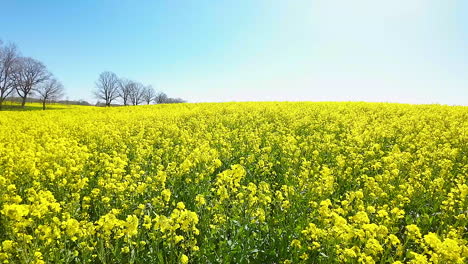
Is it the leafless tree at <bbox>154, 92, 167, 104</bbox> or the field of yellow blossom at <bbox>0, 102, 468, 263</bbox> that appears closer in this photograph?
the field of yellow blossom at <bbox>0, 102, 468, 263</bbox>

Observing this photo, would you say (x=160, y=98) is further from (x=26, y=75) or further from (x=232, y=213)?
(x=232, y=213)

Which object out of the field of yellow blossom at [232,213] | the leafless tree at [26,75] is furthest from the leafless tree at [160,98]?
the field of yellow blossom at [232,213]

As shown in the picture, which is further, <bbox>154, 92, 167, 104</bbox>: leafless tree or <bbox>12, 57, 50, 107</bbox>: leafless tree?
<bbox>154, 92, 167, 104</bbox>: leafless tree

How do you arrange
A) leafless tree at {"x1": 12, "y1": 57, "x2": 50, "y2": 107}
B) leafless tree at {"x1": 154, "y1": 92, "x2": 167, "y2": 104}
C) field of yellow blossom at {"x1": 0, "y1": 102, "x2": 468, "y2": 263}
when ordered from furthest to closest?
leafless tree at {"x1": 154, "y1": 92, "x2": 167, "y2": 104} → leafless tree at {"x1": 12, "y1": 57, "x2": 50, "y2": 107} → field of yellow blossom at {"x1": 0, "y1": 102, "x2": 468, "y2": 263}

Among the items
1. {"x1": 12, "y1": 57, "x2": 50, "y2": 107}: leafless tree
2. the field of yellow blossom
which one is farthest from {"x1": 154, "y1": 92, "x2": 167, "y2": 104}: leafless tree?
the field of yellow blossom

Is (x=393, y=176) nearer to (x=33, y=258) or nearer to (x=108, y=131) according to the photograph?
(x=33, y=258)

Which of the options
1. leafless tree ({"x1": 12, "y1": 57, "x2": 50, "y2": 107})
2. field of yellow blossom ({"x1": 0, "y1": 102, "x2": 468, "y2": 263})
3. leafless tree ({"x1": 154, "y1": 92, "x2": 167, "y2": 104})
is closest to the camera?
field of yellow blossom ({"x1": 0, "y1": 102, "x2": 468, "y2": 263})

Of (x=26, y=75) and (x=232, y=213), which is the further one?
(x=26, y=75)

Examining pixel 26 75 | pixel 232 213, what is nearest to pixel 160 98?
pixel 26 75

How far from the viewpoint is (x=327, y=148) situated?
9.07 meters

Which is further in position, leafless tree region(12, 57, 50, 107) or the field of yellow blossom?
leafless tree region(12, 57, 50, 107)

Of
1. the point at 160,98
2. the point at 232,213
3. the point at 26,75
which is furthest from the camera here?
the point at 160,98

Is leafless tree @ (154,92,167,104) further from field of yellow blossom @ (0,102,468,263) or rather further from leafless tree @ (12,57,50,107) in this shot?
field of yellow blossom @ (0,102,468,263)

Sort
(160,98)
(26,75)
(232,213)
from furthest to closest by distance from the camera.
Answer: (160,98)
(26,75)
(232,213)
